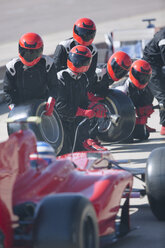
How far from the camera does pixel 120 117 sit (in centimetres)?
1098

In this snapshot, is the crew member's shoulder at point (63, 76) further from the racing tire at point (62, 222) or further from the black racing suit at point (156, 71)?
the racing tire at point (62, 222)

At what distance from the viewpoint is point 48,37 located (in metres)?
26.9

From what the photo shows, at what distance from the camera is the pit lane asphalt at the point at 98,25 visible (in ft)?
23.0

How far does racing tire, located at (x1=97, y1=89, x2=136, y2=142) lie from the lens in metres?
11.1

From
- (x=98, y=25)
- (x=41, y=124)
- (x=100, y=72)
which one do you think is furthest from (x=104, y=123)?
(x=98, y=25)

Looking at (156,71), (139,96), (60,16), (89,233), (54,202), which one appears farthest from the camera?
(60,16)

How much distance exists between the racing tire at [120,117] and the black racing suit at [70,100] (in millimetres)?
868

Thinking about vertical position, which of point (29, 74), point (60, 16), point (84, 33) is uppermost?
point (60, 16)

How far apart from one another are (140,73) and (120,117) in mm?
860

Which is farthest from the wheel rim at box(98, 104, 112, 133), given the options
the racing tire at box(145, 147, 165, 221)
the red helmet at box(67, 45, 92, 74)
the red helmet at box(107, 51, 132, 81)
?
the racing tire at box(145, 147, 165, 221)

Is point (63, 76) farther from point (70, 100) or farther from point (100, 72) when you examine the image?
point (100, 72)

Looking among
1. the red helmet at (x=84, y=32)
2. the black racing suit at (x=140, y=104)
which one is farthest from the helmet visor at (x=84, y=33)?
the black racing suit at (x=140, y=104)

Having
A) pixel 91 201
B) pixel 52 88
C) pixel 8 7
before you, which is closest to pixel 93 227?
pixel 91 201

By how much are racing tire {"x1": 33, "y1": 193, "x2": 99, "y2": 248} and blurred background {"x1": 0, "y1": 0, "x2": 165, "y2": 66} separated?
16.7m
